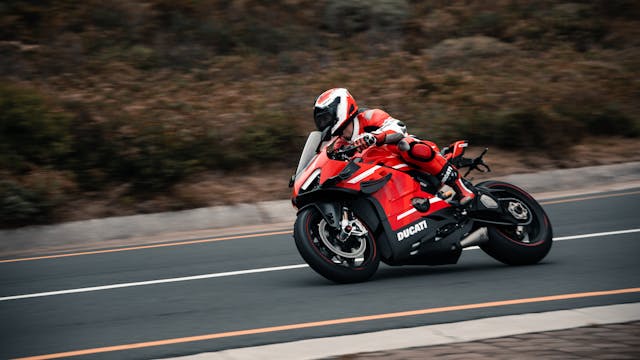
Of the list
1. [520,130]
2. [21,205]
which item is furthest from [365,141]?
[520,130]

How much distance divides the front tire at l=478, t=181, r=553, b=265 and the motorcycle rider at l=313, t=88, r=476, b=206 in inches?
16.3

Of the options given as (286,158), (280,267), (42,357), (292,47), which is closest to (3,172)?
(286,158)

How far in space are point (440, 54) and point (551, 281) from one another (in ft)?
47.2

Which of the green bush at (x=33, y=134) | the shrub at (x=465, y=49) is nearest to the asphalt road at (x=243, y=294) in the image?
the green bush at (x=33, y=134)

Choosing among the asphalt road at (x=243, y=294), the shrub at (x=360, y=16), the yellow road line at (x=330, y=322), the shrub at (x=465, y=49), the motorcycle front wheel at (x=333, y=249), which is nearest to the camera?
the yellow road line at (x=330, y=322)

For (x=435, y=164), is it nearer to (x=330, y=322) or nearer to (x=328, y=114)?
(x=328, y=114)

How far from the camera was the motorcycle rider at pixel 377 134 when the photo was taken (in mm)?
8047

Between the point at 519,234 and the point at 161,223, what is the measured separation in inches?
247

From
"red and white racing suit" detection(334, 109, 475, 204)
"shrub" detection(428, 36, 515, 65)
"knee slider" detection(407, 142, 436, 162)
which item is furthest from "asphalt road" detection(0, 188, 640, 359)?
"shrub" detection(428, 36, 515, 65)

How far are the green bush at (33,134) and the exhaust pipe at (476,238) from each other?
804 cm

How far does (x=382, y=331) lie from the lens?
6.71 meters

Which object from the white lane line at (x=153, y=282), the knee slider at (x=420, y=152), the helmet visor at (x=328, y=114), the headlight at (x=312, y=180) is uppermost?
the helmet visor at (x=328, y=114)

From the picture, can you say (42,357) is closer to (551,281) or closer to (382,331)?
(382,331)

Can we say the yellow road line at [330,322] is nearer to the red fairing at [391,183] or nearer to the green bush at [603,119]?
the red fairing at [391,183]
